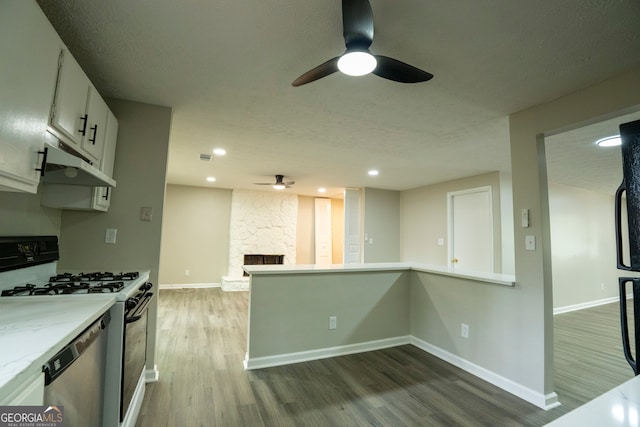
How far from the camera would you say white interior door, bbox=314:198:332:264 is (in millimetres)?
7773

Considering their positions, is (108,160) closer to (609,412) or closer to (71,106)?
(71,106)

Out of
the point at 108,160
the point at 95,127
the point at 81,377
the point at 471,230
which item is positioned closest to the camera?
the point at 81,377

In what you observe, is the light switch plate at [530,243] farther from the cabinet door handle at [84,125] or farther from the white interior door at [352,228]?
the white interior door at [352,228]

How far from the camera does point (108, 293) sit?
5.05 ft

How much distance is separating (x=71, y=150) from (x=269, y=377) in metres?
2.26

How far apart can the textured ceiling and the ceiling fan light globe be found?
27 cm

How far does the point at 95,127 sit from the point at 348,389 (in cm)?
268

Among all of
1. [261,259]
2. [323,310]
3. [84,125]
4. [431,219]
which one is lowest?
[323,310]

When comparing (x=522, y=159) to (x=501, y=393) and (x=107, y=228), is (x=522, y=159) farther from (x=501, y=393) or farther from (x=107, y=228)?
(x=107, y=228)

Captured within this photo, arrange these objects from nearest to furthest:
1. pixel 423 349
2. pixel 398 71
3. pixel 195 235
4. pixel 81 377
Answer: pixel 81 377
pixel 398 71
pixel 423 349
pixel 195 235

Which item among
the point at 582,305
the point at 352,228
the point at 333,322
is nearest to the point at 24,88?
the point at 333,322

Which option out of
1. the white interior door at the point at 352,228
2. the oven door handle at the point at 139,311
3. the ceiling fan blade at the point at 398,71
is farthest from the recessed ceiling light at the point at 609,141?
the oven door handle at the point at 139,311

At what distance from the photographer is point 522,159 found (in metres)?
2.44

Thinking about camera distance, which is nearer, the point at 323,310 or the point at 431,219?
the point at 323,310
